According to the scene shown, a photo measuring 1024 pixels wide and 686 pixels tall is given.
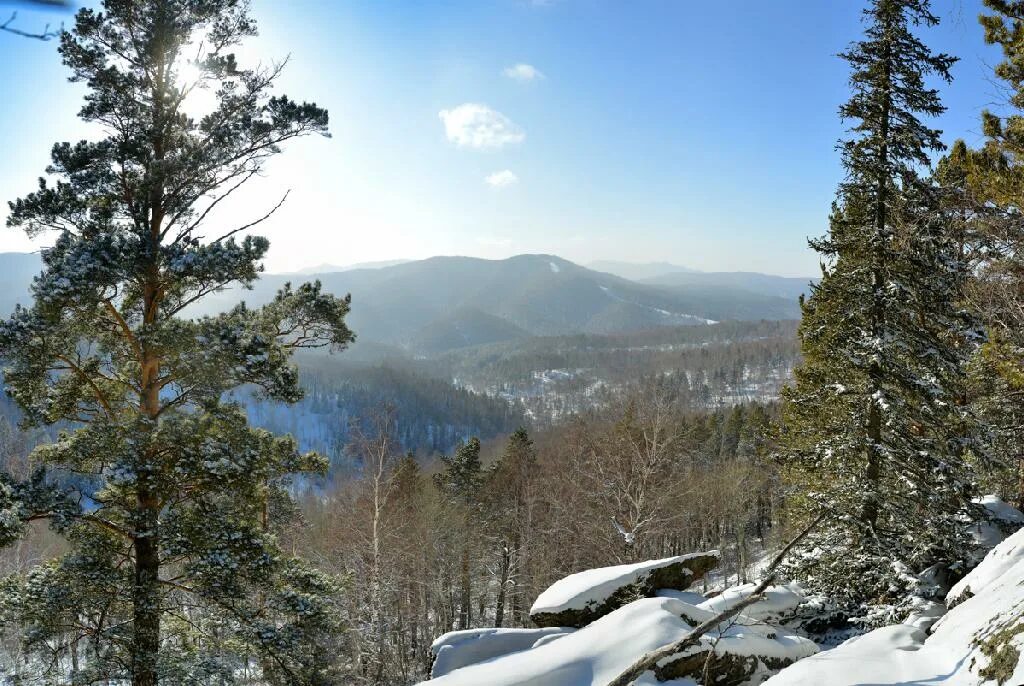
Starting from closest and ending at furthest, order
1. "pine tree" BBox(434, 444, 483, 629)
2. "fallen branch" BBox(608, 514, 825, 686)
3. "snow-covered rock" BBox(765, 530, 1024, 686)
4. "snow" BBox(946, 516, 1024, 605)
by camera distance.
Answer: "fallen branch" BBox(608, 514, 825, 686), "snow-covered rock" BBox(765, 530, 1024, 686), "snow" BBox(946, 516, 1024, 605), "pine tree" BBox(434, 444, 483, 629)

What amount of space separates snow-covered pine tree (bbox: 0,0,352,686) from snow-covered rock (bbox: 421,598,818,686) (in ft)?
8.84

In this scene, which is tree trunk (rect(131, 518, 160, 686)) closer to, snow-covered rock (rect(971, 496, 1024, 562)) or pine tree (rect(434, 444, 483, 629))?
snow-covered rock (rect(971, 496, 1024, 562))

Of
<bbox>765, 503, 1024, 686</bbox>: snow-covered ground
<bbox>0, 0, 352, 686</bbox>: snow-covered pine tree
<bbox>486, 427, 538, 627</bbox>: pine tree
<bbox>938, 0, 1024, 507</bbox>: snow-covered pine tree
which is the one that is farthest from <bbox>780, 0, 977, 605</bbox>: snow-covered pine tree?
<bbox>486, 427, 538, 627</bbox>: pine tree

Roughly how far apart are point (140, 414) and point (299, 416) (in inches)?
6039

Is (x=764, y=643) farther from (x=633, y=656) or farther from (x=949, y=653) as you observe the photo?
(x=949, y=653)

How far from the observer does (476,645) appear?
8898mm

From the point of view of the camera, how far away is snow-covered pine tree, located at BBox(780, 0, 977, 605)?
416 inches

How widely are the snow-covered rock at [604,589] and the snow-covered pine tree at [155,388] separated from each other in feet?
14.9

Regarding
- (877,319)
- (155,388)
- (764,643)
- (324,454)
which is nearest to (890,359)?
(877,319)

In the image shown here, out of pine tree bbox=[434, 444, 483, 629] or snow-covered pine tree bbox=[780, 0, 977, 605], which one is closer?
snow-covered pine tree bbox=[780, 0, 977, 605]

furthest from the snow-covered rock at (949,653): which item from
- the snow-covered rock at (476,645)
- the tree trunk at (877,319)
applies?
the snow-covered rock at (476,645)

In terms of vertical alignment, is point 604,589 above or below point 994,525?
below

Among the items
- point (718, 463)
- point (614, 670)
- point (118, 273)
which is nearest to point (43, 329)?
point (118, 273)

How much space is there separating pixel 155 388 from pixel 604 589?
8.66 meters
